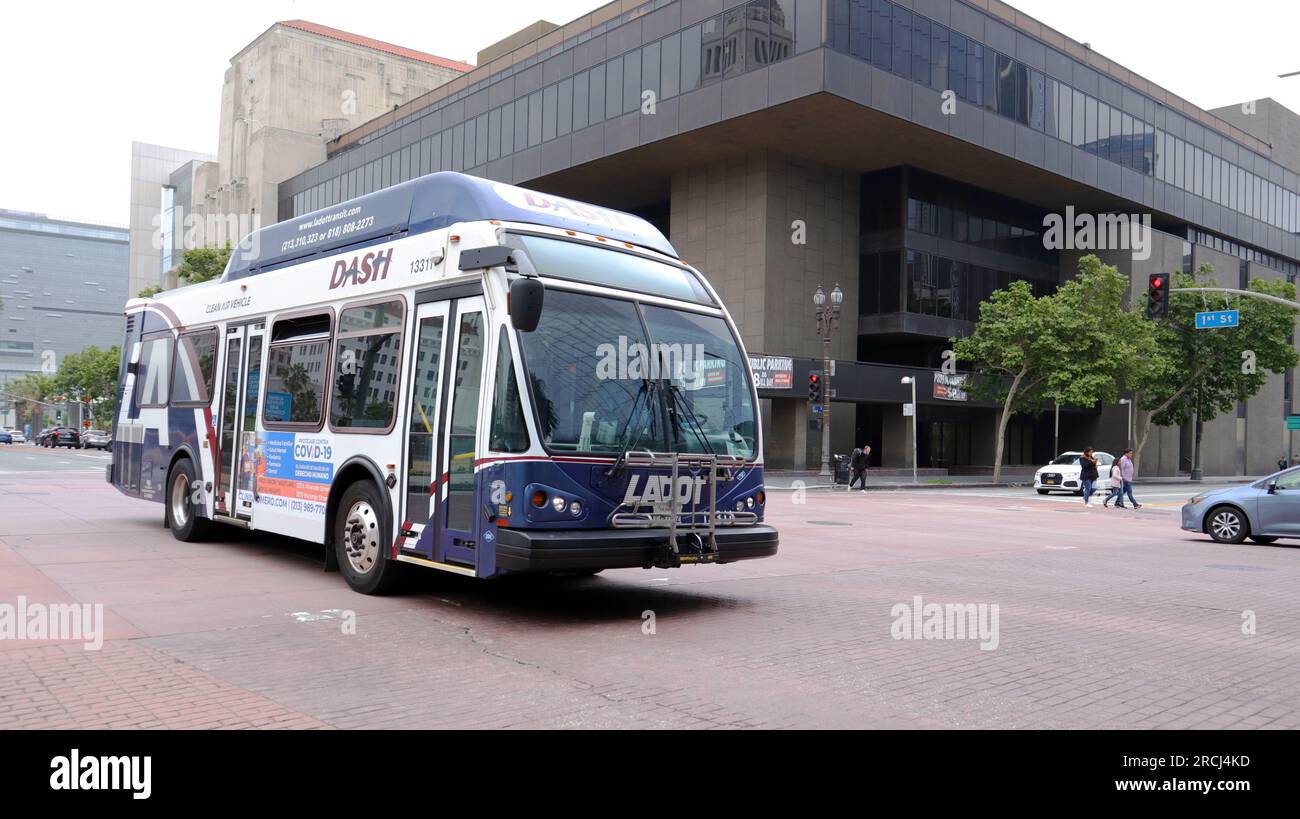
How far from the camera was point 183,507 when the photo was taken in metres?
13.1

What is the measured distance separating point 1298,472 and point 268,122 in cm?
7792

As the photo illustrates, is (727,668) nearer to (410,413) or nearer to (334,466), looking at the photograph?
(410,413)

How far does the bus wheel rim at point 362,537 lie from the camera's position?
9.16 meters

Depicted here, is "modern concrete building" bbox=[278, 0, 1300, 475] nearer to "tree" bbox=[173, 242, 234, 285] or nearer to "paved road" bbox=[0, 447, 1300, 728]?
"tree" bbox=[173, 242, 234, 285]

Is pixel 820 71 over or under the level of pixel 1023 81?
under

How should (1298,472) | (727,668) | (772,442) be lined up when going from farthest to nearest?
1. (772,442)
2. (1298,472)
3. (727,668)

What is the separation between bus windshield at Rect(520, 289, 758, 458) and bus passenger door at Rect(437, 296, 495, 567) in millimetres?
582

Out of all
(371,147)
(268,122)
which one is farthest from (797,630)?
(268,122)

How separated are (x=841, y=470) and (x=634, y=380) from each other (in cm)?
3143

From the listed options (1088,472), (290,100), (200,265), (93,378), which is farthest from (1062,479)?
(93,378)

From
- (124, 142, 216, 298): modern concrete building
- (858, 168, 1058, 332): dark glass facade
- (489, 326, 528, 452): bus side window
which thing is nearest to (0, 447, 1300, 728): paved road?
(489, 326, 528, 452): bus side window

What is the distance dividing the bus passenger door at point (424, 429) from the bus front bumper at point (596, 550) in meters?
1.07

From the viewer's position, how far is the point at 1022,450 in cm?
6225
